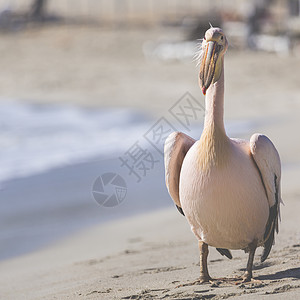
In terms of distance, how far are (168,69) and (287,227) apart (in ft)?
45.1

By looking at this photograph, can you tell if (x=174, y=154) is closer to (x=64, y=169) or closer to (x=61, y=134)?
(x=64, y=169)

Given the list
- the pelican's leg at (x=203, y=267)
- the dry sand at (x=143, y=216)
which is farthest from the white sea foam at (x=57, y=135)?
the pelican's leg at (x=203, y=267)

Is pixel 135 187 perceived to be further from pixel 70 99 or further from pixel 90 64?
pixel 90 64

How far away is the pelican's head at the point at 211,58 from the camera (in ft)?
13.0

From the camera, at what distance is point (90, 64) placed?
20.8 meters

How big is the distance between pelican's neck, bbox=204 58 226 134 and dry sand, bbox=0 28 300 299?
0.96 m

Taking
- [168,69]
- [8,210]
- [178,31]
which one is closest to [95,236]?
[8,210]

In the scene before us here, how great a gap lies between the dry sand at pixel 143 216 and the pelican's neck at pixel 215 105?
964mm

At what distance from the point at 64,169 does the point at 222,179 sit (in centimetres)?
534

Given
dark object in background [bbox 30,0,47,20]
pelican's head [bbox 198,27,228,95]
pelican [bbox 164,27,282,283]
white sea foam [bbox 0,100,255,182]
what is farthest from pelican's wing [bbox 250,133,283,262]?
dark object in background [bbox 30,0,47,20]

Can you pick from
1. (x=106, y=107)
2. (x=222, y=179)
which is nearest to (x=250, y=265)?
(x=222, y=179)

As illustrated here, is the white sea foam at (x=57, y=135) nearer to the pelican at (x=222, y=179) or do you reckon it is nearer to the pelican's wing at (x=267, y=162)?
the pelican at (x=222, y=179)

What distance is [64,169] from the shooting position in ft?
29.9

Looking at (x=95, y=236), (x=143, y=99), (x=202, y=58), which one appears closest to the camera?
(x=202, y=58)
